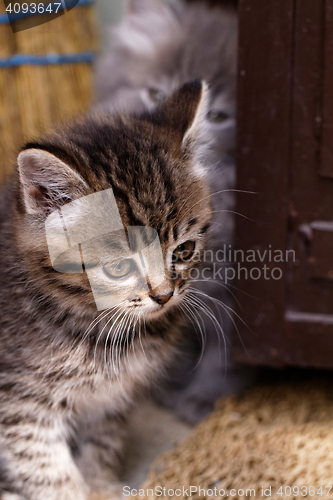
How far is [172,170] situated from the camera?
1028 mm

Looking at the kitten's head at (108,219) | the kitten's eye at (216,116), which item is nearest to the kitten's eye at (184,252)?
the kitten's head at (108,219)

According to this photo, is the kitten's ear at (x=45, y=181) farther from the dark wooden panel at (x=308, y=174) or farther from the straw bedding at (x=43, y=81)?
the straw bedding at (x=43, y=81)

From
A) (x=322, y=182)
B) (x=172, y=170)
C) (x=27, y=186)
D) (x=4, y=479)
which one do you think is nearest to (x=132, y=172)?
(x=172, y=170)

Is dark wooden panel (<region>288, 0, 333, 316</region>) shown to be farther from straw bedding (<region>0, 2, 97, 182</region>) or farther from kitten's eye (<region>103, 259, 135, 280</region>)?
straw bedding (<region>0, 2, 97, 182</region>)

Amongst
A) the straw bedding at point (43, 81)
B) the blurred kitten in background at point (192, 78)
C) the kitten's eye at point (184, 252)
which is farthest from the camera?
the straw bedding at point (43, 81)

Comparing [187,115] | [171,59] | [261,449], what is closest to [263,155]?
[187,115]

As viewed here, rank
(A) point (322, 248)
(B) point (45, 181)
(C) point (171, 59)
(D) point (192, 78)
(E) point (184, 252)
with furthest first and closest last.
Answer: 1. (C) point (171, 59)
2. (D) point (192, 78)
3. (A) point (322, 248)
4. (E) point (184, 252)
5. (B) point (45, 181)

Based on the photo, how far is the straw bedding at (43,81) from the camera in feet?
5.53

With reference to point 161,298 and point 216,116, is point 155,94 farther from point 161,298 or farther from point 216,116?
point 161,298

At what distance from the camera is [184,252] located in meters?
1.04

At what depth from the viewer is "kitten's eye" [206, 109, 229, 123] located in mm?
1640

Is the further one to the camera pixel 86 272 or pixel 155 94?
pixel 155 94

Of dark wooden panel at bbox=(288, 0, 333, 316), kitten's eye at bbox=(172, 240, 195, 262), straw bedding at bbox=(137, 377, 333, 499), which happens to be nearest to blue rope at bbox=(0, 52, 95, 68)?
dark wooden panel at bbox=(288, 0, 333, 316)

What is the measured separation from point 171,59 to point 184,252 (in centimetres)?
95
